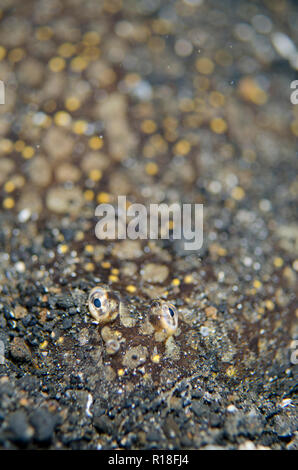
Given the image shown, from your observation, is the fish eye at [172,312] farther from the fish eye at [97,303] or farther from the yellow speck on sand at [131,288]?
the fish eye at [97,303]

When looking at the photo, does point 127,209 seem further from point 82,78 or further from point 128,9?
point 128,9

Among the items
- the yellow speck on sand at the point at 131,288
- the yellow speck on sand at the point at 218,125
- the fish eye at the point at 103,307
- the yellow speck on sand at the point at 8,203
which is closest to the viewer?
the fish eye at the point at 103,307

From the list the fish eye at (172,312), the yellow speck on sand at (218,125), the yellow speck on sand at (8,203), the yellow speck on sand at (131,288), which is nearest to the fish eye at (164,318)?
the fish eye at (172,312)

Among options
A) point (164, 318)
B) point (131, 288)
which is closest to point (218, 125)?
point (131, 288)

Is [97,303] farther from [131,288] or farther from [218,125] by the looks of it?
[218,125]

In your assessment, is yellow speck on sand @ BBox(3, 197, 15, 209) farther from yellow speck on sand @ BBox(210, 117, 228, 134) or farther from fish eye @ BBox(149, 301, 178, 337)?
yellow speck on sand @ BBox(210, 117, 228, 134)

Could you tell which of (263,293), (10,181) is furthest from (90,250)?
(263,293)
